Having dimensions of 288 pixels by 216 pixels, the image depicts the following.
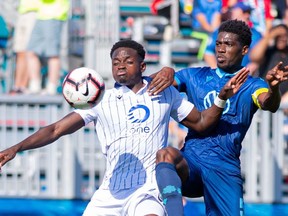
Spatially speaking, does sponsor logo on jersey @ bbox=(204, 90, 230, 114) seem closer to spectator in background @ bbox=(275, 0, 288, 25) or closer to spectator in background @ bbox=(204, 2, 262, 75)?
spectator in background @ bbox=(204, 2, 262, 75)

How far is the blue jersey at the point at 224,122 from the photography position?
28.8 feet

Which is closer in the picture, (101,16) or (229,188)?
(229,188)

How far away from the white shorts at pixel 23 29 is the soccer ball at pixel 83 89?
6389 millimetres

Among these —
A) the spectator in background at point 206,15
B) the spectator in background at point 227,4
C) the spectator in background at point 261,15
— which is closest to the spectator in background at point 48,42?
the spectator in background at point 206,15

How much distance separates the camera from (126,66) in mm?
8422

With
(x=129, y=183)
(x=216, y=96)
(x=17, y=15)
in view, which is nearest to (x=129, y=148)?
(x=129, y=183)

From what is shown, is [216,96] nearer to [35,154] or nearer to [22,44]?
[35,154]

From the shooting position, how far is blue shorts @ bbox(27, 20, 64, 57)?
47.0 ft

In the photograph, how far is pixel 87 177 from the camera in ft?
45.0

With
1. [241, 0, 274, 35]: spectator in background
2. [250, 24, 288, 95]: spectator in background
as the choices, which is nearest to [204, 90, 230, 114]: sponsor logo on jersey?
[250, 24, 288, 95]: spectator in background

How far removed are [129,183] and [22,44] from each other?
661cm

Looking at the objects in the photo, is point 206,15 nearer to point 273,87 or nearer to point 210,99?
point 210,99

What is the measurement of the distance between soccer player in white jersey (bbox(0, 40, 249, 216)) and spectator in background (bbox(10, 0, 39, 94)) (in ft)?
19.0

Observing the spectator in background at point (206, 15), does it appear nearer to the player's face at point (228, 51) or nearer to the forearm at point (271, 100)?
the player's face at point (228, 51)
